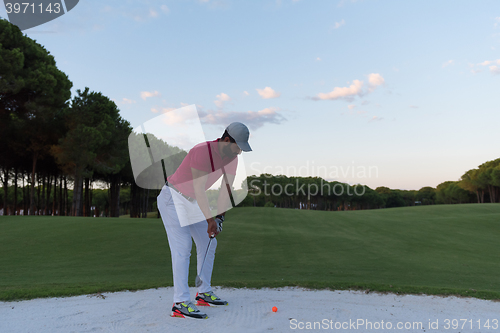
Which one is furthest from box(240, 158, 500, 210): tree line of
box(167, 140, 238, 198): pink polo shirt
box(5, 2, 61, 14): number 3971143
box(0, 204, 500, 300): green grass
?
box(167, 140, 238, 198): pink polo shirt

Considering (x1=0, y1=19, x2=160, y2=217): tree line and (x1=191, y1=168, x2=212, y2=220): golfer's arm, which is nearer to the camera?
(x1=191, y1=168, x2=212, y2=220): golfer's arm

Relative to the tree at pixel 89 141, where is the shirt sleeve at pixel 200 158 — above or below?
below

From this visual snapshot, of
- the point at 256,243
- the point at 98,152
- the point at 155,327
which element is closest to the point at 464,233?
the point at 256,243

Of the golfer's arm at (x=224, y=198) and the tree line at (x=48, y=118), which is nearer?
the golfer's arm at (x=224, y=198)

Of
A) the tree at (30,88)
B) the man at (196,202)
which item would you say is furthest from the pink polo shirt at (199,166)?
the tree at (30,88)

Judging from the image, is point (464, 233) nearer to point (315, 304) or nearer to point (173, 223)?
point (315, 304)

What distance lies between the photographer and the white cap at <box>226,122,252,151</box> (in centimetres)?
394

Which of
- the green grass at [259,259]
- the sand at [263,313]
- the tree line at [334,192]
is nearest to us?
the sand at [263,313]

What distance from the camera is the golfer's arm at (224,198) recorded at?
4.44m

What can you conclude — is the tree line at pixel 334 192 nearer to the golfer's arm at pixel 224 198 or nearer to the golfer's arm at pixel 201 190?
the golfer's arm at pixel 224 198

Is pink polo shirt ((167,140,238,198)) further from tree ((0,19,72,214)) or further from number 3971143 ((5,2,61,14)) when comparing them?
tree ((0,19,72,214))

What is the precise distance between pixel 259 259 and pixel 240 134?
6.76 meters

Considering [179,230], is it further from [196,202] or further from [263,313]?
[263,313]

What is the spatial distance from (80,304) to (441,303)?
5426 millimetres
